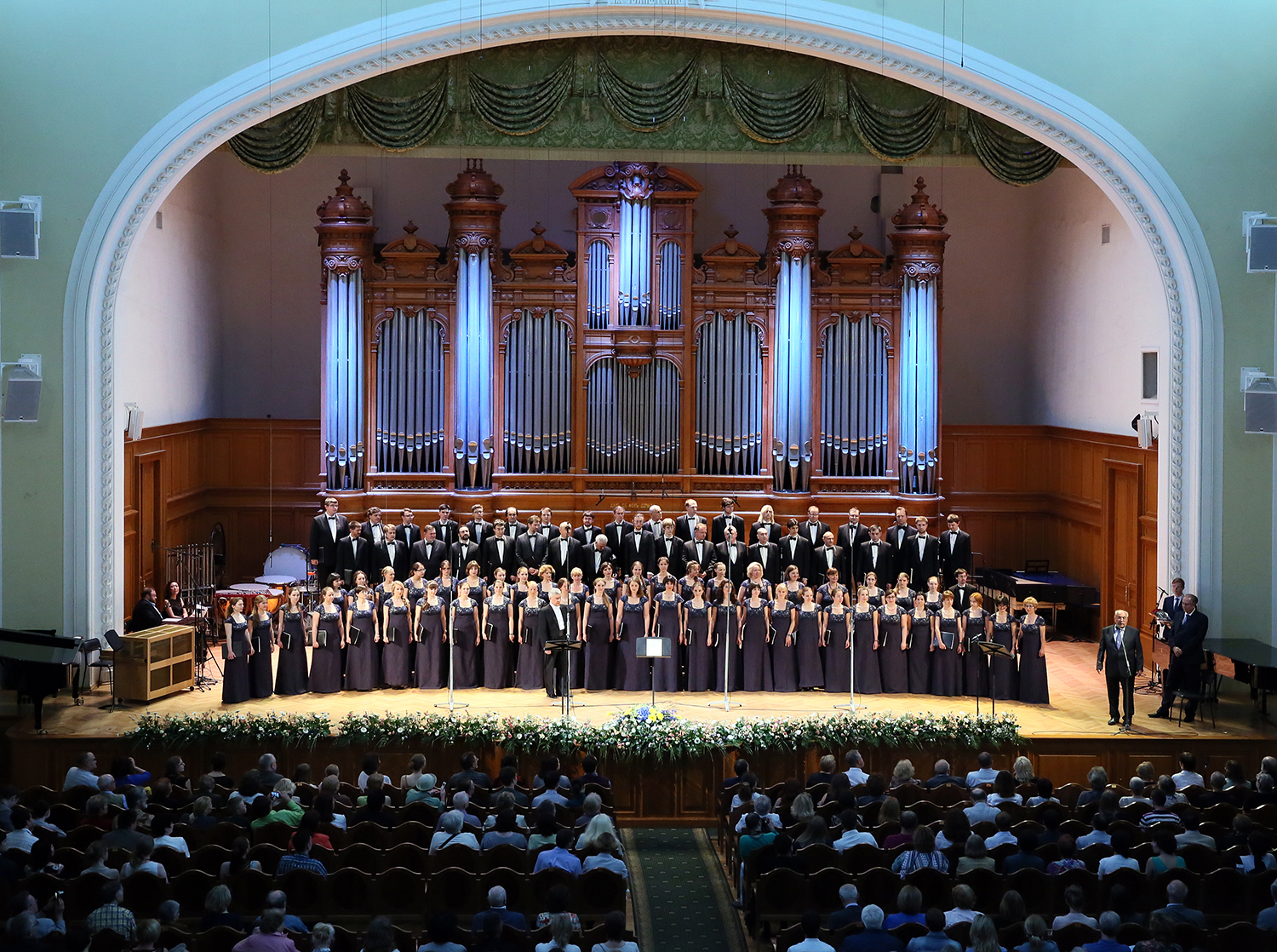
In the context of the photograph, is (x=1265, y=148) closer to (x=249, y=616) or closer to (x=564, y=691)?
(x=564, y=691)

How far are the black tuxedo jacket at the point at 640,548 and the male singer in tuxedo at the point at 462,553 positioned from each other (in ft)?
5.04

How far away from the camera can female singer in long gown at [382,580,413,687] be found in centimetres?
1322

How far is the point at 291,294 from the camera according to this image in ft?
58.7

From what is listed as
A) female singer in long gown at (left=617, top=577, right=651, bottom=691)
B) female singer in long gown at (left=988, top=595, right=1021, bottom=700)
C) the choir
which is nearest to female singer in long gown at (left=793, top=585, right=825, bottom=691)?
the choir

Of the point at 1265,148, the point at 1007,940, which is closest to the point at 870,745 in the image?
the point at 1007,940

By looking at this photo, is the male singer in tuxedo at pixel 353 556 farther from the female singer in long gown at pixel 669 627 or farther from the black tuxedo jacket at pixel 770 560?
the black tuxedo jacket at pixel 770 560

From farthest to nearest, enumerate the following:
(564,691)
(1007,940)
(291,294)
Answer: (291,294) < (564,691) < (1007,940)

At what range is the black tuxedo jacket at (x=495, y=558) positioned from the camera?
48.6 feet

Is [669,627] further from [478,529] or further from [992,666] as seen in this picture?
[992,666]

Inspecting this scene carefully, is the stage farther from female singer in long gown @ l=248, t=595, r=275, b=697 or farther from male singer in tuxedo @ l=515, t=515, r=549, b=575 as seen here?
male singer in tuxedo @ l=515, t=515, r=549, b=575

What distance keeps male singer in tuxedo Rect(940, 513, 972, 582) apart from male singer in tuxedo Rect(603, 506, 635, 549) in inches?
132

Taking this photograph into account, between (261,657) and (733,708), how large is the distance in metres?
4.26

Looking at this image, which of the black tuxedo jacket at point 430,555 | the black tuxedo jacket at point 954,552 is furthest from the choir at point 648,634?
the black tuxedo jacket at point 954,552

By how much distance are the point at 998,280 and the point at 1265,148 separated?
5.16 m
